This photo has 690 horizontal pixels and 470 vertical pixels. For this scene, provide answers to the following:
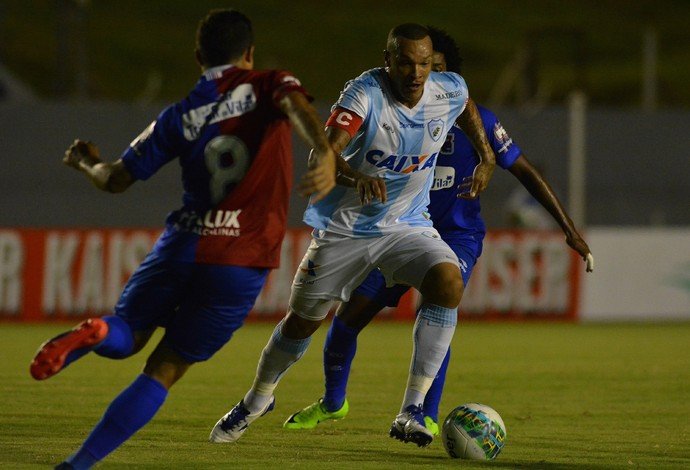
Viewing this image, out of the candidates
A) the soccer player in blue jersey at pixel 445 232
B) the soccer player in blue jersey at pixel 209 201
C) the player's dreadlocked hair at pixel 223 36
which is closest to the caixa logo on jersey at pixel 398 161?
the soccer player in blue jersey at pixel 445 232

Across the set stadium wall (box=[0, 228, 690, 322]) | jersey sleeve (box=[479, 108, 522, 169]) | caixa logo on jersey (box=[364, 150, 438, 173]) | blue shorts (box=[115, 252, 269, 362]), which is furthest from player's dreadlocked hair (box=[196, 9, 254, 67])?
stadium wall (box=[0, 228, 690, 322])

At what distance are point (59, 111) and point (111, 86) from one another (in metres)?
33.0

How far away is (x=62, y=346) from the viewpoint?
5.80m

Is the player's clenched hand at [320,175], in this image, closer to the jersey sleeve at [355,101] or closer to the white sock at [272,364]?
the jersey sleeve at [355,101]

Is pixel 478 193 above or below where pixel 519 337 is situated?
above

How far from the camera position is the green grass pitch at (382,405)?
7129 millimetres

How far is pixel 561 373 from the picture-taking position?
1269 cm

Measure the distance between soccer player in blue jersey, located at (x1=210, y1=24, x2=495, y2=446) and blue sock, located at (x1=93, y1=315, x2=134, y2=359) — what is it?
5.47ft

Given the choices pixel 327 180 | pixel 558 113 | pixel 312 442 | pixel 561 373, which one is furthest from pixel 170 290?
pixel 558 113

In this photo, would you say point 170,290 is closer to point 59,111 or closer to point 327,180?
point 327,180

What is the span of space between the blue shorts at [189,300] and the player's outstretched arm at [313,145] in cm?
57

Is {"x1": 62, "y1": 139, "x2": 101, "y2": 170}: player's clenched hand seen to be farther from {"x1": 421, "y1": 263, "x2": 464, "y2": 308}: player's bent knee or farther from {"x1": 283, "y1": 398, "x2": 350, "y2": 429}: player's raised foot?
{"x1": 283, "y1": 398, "x2": 350, "y2": 429}: player's raised foot

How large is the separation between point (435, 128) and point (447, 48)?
3.64 ft

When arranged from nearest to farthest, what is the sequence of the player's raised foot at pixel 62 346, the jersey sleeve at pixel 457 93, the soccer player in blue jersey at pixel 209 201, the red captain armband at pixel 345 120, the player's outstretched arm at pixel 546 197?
the player's raised foot at pixel 62 346 → the soccer player in blue jersey at pixel 209 201 → the red captain armband at pixel 345 120 → the jersey sleeve at pixel 457 93 → the player's outstretched arm at pixel 546 197
